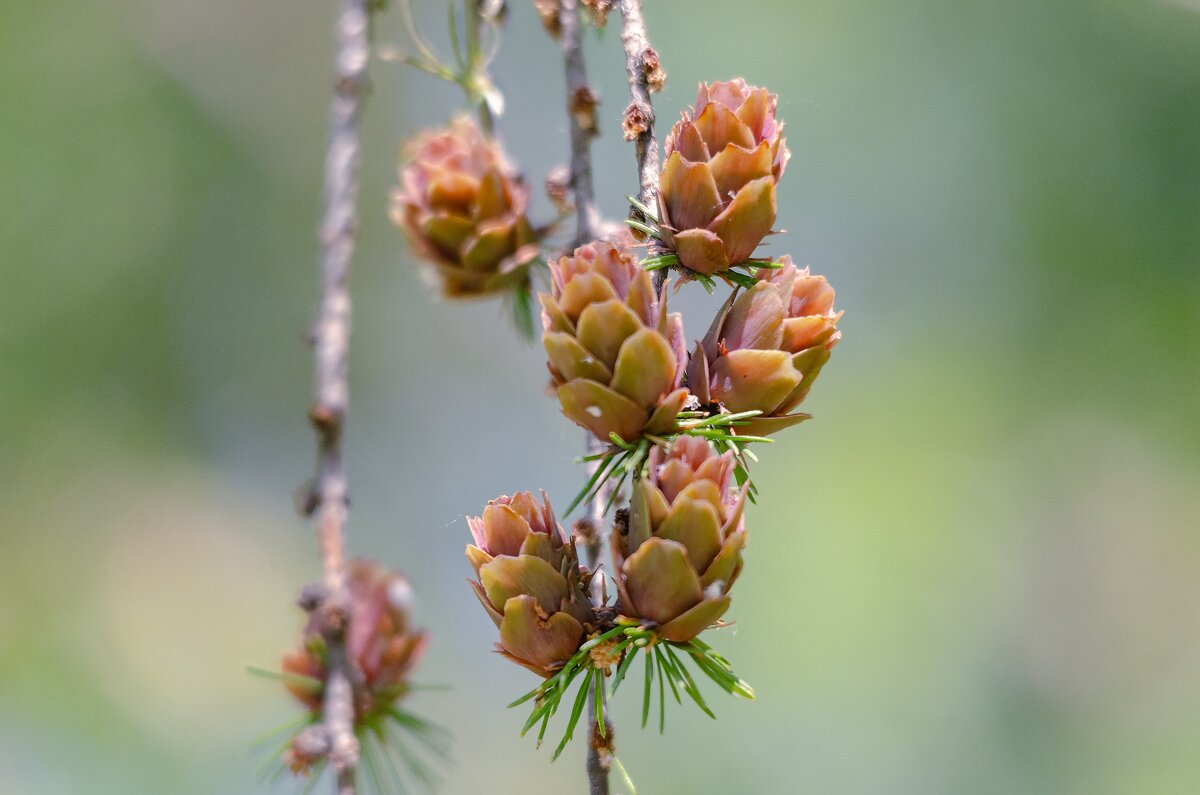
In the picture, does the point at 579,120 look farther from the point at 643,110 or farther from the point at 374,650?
the point at 374,650

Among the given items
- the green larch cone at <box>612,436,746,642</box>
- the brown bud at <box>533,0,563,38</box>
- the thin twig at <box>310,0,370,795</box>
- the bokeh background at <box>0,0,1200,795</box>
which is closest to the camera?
the green larch cone at <box>612,436,746,642</box>

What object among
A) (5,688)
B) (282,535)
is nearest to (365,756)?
(5,688)

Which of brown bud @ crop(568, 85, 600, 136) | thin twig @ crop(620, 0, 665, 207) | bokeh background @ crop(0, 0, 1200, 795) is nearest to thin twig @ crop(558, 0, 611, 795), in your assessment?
brown bud @ crop(568, 85, 600, 136)

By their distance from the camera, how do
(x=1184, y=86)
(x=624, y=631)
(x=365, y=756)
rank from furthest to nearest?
(x=1184, y=86), (x=365, y=756), (x=624, y=631)

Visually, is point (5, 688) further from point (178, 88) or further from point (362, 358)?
point (178, 88)

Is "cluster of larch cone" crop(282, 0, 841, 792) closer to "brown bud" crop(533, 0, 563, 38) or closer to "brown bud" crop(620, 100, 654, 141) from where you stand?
"brown bud" crop(620, 100, 654, 141)

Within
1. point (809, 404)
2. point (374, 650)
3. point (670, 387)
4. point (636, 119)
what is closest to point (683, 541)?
→ point (670, 387)

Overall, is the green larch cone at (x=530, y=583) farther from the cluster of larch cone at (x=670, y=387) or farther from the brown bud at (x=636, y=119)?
the brown bud at (x=636, y=119)

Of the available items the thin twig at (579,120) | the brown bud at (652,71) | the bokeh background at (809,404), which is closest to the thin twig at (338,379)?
the thin twig at (579,120)
